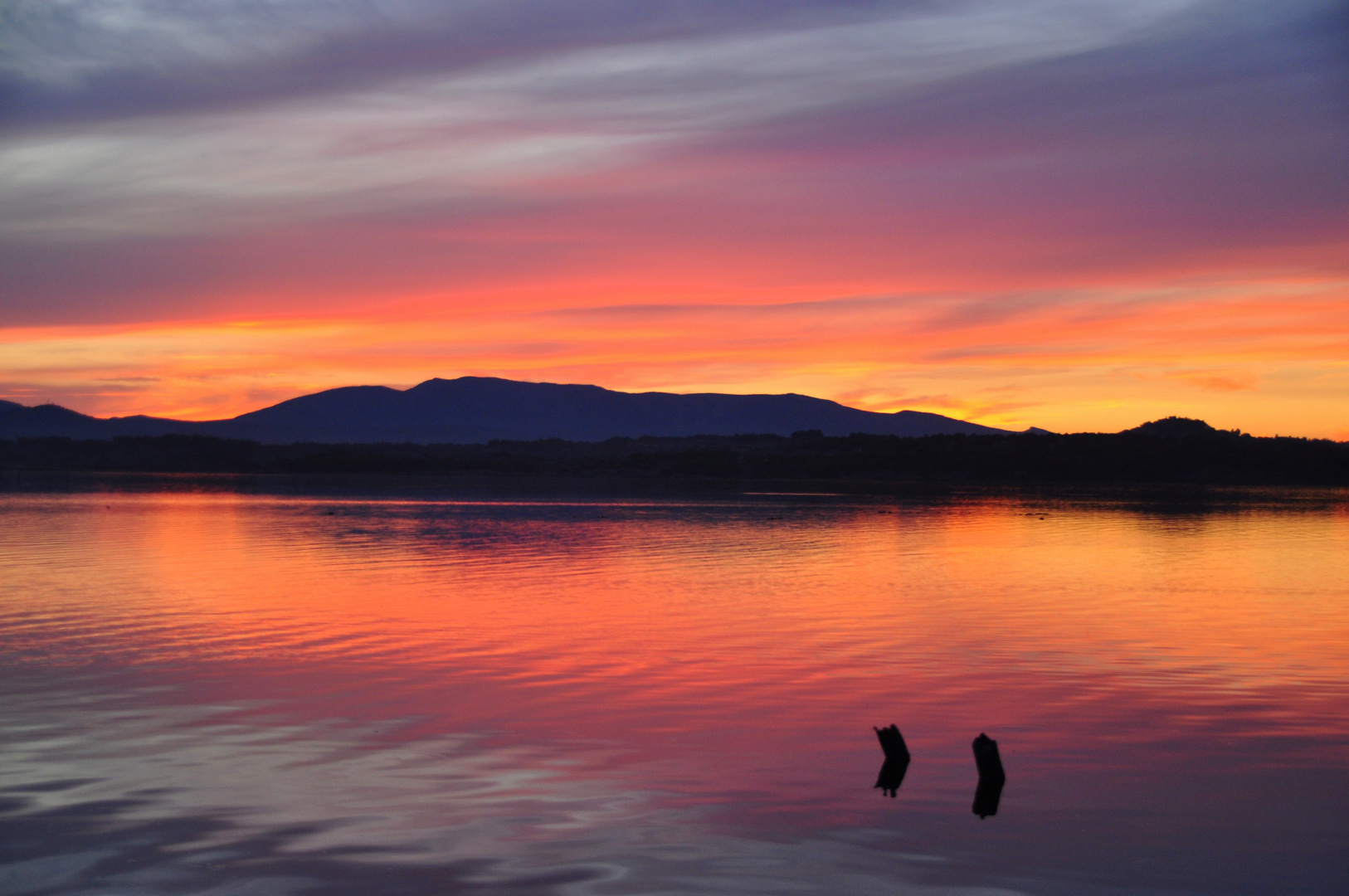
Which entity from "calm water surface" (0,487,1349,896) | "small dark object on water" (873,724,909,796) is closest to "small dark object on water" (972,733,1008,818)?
"calm water surface" (0,487,1349,896)

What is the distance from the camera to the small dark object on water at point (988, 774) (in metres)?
9.09

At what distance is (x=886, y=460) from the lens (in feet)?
398

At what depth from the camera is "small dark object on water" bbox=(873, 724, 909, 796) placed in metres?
9.54

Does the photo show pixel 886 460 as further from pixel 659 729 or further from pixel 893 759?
pixel 893 759

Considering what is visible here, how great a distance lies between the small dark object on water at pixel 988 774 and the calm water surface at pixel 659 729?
0.21 meters

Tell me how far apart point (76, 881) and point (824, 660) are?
32.0ft

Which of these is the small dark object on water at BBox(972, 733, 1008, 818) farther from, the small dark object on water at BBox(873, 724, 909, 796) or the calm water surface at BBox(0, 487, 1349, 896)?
the small dark object on water at BBox(873, 724, 909, 796)

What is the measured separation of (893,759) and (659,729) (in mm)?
2607

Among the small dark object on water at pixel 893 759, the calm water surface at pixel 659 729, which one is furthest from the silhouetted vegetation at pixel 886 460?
the small dark object on water at pixel 893 759

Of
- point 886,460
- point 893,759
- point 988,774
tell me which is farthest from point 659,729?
point 886,460

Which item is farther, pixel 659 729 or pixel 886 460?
pixel 886 460

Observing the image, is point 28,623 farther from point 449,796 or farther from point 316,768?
point 449,796

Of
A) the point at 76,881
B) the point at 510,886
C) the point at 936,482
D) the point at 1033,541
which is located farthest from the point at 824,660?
the point at 936,482

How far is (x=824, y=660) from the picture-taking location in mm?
15172
